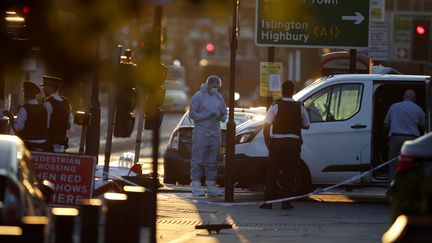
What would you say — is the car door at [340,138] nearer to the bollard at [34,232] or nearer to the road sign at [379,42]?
the road sign at [379,42]

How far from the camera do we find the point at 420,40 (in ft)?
108

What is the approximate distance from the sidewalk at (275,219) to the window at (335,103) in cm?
128

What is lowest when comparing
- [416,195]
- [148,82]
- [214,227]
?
[214,227]

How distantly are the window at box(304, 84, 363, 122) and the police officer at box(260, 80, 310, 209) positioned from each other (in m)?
1.77

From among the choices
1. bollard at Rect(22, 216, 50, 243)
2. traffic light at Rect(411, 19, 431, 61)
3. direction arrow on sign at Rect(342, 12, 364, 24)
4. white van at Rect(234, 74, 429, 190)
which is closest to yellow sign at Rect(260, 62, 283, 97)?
white van at Rect(234, 74, 429, 190)

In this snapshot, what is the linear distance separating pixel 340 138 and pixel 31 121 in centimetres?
479

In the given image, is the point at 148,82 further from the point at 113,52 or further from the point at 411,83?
the point at 411,83

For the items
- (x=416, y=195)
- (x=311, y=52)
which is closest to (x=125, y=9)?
(x=416, y=195)

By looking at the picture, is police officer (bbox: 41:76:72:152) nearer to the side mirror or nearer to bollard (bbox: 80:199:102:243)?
the side mirror

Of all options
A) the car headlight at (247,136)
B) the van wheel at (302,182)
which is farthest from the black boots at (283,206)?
the car headlight at (247,136)

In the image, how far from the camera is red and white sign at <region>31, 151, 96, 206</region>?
1508 centimetres

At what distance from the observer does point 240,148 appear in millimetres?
19750

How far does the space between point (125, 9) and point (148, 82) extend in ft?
1.36

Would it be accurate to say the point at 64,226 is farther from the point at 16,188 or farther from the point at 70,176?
the point at 70,176
